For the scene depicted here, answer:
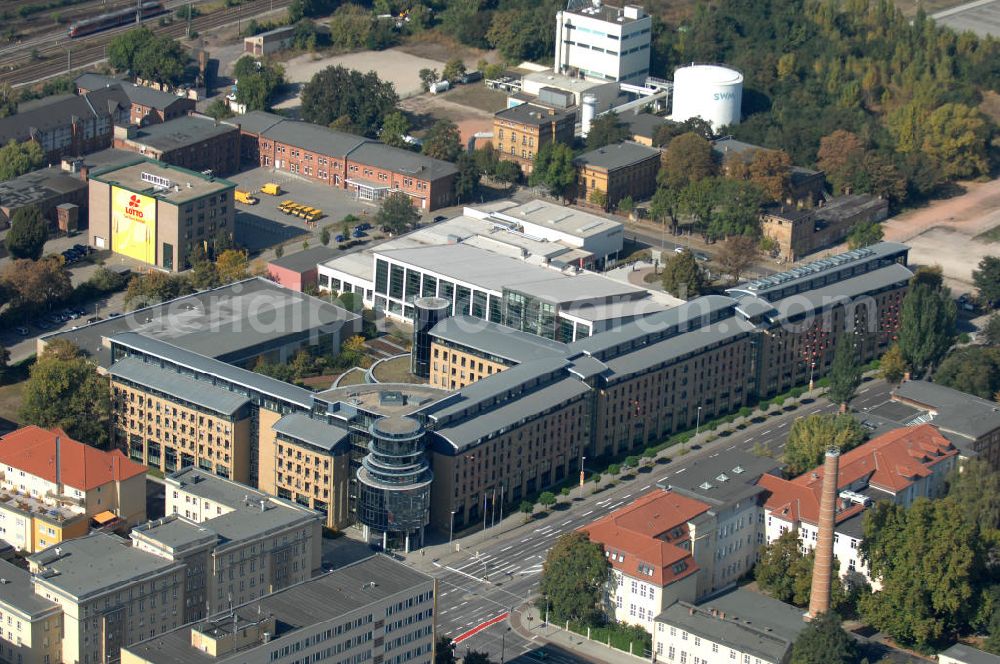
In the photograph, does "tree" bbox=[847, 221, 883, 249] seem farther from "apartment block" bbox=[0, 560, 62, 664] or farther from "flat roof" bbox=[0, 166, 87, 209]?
"apartment block" bbox=[0, 560, 62, 664]

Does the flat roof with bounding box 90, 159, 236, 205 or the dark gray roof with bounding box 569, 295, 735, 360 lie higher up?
the flat roof with bounding box 90, 159, 236, 205

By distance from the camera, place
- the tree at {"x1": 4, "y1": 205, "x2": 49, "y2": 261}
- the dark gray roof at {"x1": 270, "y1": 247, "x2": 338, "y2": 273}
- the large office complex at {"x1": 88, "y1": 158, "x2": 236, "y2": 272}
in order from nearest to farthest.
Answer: the dark gray roof at {"x1": 270, "y1": 247, "x2": 338, "y2": 273} < the tree at {"x1": 4, "y1": 205, "x2": 49, "y2": 261} < the large office complex at {"x1": 88, "y1": 158, "x2": 236, "y2": 272}

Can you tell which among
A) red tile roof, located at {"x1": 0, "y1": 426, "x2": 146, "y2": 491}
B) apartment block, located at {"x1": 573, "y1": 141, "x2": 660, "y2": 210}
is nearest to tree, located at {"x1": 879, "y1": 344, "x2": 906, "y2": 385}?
apartment block, located at {"x1": 573, "y1": 141, "x2": 660, "y2": 210}

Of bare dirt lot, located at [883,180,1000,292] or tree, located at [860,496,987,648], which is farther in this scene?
bare dirt lot, located at [883,180,1000,292]

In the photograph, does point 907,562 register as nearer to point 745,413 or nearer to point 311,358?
point 745,413

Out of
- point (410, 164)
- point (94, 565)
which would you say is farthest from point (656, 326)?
point (94, 565)

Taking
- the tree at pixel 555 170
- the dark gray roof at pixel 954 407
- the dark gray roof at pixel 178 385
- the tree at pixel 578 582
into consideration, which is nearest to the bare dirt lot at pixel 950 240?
→ the dark gray roof at pixel 954 407

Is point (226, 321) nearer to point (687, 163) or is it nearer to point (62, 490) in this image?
point (62, 490)
